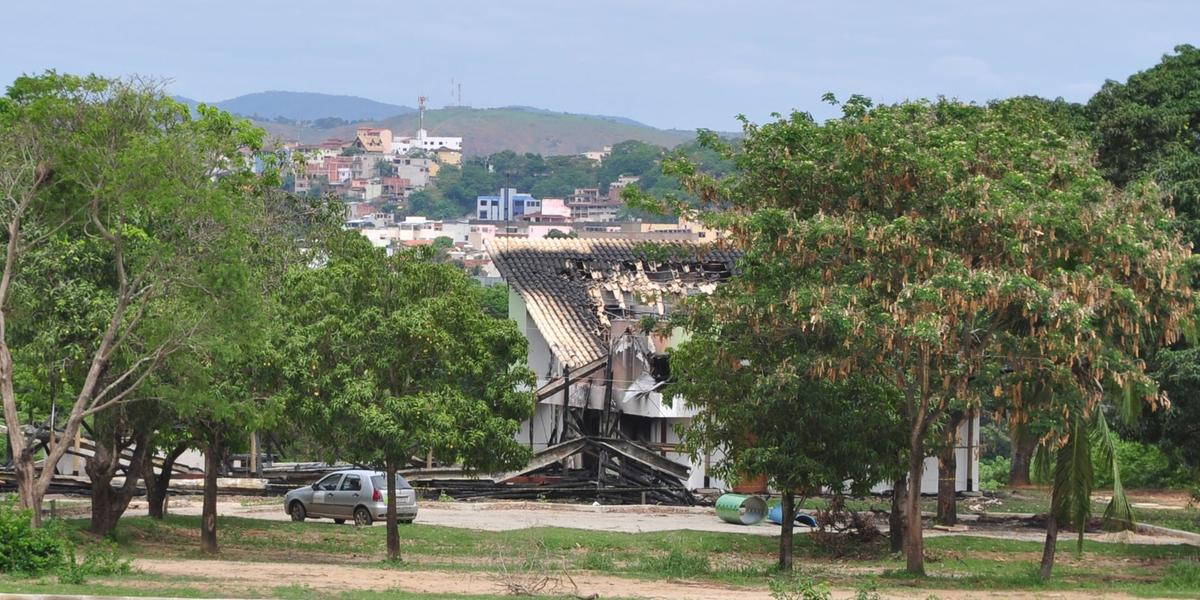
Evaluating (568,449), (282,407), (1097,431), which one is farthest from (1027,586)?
(568,449)

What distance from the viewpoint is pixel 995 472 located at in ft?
171

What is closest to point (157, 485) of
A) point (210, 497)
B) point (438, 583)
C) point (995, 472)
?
point (210, 497)

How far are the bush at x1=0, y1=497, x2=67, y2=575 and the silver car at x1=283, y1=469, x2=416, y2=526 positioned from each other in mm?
13673

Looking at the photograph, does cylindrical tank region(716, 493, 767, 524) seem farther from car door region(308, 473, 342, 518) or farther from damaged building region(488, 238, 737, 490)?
car door region(308, 473, 342, 518)

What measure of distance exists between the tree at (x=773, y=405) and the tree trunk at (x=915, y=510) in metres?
1.04

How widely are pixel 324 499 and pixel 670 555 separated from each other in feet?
40.8

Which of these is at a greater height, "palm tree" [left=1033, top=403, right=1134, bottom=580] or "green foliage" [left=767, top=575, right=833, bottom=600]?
"palm tree" [left=1033, top=403, right=1134, bottom=580]

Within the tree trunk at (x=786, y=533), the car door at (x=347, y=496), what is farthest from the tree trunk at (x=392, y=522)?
the car door at (x=347, y=496)

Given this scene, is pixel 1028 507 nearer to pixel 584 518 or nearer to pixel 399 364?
pixel 584 518

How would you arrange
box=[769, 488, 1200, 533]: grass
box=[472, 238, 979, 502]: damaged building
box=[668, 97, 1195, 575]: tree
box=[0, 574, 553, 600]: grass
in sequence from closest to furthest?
1. box=[0, 574, 553, 600]: grass
2. box=[668, 97, 1195, 575]: tree
3. box=[769, 488, 1200, 533]: grass
4. box=[472, 238, 979, 502]: damaged building

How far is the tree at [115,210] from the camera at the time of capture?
24844mm

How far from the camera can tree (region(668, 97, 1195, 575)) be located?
22234mm

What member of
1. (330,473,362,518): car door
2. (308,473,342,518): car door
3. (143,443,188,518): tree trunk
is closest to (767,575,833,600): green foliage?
(143,443,188,518): tree trunk

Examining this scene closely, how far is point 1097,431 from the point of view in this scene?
83.2ft
